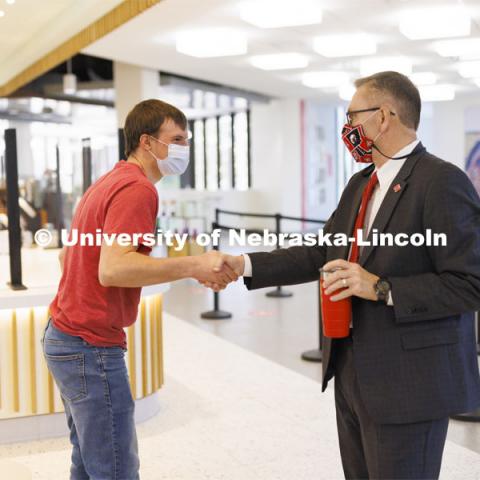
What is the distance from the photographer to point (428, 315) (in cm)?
196

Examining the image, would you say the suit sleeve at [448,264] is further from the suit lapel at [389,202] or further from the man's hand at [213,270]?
the man's hand at [213,270]

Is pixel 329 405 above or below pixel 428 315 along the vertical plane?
below

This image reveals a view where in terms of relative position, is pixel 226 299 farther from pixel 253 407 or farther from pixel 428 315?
pixel 428 315

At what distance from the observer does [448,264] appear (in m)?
1.94

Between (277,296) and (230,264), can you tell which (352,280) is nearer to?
(230,264)

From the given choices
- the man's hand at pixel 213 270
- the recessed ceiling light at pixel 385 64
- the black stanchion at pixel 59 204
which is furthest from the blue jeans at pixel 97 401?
the recessed ceiling light at pixel 385 64

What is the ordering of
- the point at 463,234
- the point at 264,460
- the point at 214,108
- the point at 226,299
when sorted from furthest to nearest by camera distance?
the point at 214,108
the point at 226,299
the point at 264,460
the point at 463,234

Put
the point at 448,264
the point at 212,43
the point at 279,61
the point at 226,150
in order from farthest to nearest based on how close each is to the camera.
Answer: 1. the point at 226,150
2. the point at 279,61
3. the point at 212,43
4. the point at 448,264

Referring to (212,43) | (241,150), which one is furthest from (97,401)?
(241,150)

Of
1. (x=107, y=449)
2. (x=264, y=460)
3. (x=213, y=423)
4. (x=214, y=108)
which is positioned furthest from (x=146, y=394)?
(x=214, y=108)

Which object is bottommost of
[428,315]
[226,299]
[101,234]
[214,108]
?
[226,299]

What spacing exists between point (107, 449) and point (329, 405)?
2738 mm

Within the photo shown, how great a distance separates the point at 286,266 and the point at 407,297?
0.59 metres

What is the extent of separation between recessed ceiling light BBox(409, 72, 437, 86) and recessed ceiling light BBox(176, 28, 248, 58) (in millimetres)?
4347
